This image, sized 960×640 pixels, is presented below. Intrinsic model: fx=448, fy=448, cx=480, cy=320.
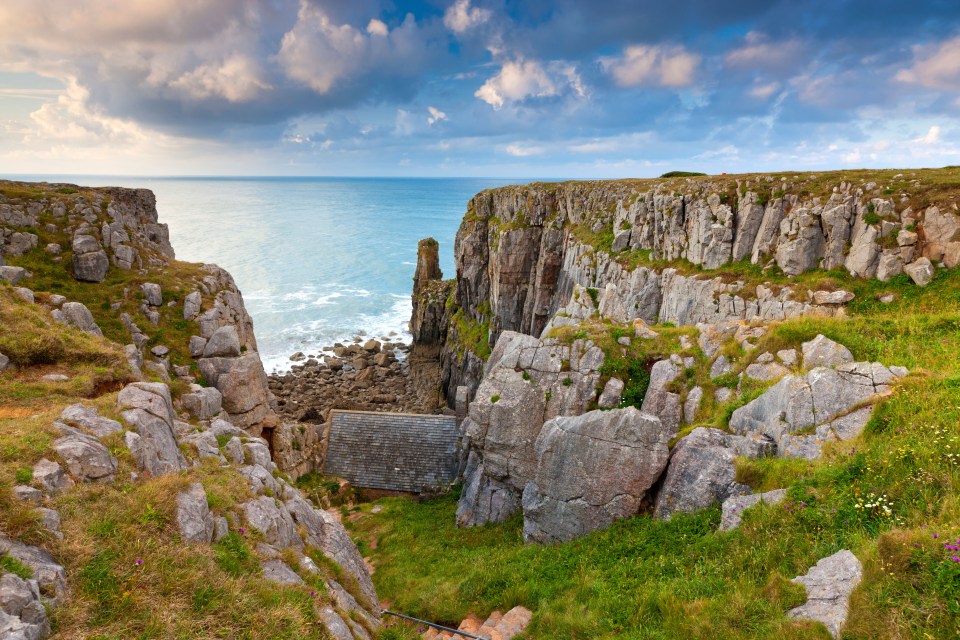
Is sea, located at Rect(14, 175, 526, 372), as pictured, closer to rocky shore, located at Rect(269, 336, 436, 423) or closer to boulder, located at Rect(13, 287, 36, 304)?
rocky shore, located at Rect(269, 336, 436, 423)

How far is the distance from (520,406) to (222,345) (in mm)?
16530

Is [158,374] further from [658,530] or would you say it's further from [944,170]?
[944,170]

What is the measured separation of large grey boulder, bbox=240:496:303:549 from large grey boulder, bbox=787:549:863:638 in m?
11.8

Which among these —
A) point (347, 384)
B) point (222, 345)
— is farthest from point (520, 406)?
point (347, 384)

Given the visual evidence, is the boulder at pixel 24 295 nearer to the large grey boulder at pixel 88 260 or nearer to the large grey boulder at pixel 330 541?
the large grey boulder at pixel 88 260

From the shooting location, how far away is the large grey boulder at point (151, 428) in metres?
11.6

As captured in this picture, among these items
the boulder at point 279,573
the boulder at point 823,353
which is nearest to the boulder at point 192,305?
the boulder at point 279,573

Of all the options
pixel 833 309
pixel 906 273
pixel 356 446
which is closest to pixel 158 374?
pixel 356 446

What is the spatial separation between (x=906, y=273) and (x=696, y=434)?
18.6 metres

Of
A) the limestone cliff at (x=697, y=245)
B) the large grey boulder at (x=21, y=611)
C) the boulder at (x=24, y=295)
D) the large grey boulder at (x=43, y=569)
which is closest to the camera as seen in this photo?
the large grey boulder at (x=21, y=611)

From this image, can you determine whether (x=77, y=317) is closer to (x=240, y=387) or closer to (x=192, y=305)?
(x=192, y=305)

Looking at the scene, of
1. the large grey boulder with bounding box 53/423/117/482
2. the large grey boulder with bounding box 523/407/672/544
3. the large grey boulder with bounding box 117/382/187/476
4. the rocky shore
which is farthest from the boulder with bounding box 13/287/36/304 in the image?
the rocky shore

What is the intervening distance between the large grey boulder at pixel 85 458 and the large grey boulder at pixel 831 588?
47.3ft

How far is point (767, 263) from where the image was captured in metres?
28.6
